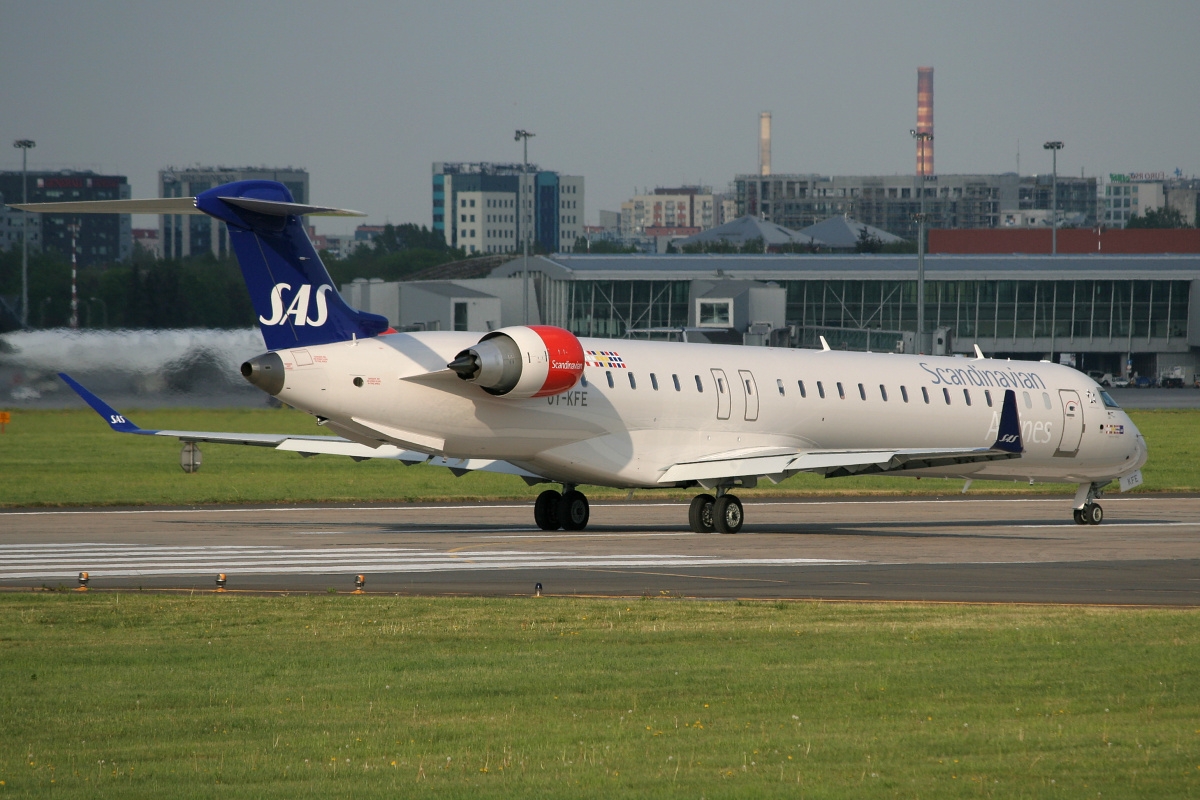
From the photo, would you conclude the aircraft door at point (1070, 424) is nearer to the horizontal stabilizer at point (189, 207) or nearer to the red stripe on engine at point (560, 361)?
the red stripe on engine at point (560, 361)

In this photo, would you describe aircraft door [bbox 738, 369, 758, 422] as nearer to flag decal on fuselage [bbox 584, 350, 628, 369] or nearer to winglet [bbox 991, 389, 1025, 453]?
flag decal on fuselage [bbox 584, 350, 628, 369]

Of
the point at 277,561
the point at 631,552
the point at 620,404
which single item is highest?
the point at 620,404

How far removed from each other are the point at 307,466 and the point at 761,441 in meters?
22.3

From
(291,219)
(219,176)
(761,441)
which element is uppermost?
(219,176)

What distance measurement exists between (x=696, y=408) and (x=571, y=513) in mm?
3252

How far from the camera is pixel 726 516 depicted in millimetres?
27812

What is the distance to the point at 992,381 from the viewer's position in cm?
3266

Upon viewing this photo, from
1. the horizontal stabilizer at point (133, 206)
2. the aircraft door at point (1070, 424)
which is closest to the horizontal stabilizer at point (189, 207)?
the horizontal stabilizer at point (133, 206)

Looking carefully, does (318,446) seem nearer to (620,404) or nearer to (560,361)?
(560,361)

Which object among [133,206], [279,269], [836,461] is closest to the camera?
[133,206]

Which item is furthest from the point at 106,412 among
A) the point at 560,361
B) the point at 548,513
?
the point at 560,361

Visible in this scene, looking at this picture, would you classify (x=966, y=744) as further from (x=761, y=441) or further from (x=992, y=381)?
(x=992, y=381)

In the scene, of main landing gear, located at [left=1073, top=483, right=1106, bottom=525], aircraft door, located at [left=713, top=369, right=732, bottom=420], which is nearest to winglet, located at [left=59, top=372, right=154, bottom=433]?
aircraft door, located at [left=713, top=369, right=732, bottom=420]

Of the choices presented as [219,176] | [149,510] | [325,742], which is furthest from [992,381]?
[219,176]
